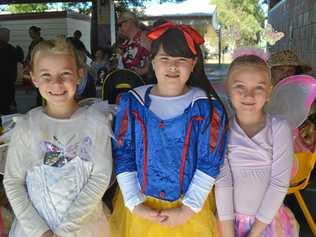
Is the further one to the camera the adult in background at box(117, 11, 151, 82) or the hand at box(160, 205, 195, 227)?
the adult in background at box(117, 11, 151, 82)

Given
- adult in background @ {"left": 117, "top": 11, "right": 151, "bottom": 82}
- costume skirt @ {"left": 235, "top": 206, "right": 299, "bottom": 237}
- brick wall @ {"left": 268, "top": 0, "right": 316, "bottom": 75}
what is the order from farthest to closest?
brick wall @ {"left": 268, "top": 0, "right": 316, "bottom": 75}, adult in background @ {"left": 117, "top": 11, "right": 151, "bottom": 82}, costume skirt @ {"left": 235, "top": 206, "right": 299, "bottom": 237}

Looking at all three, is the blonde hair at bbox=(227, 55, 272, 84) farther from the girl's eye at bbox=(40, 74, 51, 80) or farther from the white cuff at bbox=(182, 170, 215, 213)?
the girl's eye at bbox=(40, 74, 51, 80)

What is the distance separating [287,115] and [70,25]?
54.6 feet

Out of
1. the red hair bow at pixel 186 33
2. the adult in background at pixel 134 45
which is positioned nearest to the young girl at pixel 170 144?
the red hair bow at pixel 186 33

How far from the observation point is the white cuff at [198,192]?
6.60 feet

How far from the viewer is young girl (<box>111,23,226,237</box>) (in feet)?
6.65

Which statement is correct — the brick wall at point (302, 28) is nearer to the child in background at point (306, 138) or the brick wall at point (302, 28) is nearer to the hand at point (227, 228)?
the child in background at point (306, 138)

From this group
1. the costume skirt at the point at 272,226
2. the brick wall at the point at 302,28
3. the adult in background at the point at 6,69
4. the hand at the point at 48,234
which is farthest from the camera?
the adult in background at the point at 6,69

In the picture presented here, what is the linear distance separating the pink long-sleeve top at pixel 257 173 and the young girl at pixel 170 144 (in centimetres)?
7

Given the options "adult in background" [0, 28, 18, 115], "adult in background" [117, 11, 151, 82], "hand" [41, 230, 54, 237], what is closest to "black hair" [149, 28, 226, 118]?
"hand" [41, 230, 54, 237]

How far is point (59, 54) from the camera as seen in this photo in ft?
6.84

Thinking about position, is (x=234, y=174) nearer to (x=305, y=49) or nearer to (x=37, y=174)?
(x=37, y=174)

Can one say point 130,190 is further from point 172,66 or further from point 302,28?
point 302,28

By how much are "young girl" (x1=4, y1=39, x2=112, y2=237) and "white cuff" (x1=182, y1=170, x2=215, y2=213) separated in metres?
0.37
